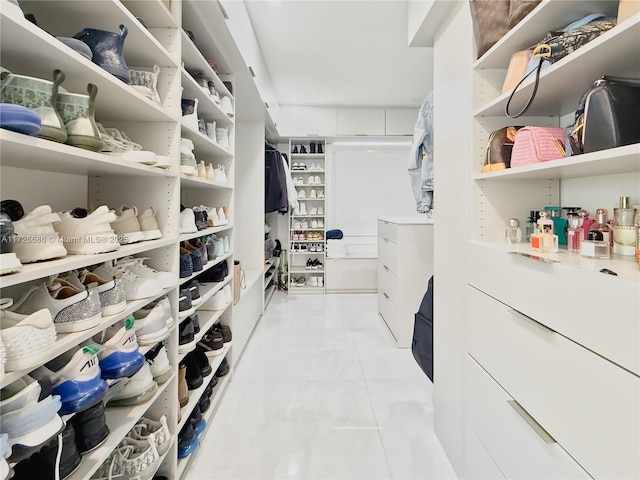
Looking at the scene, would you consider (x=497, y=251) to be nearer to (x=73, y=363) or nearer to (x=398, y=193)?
(x=73, y=363)

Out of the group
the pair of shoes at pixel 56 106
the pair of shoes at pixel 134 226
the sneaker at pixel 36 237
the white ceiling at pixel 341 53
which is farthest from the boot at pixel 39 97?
the white ceiling at pixel 341 53

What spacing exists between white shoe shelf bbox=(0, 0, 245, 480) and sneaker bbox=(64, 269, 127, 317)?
0.10 feet

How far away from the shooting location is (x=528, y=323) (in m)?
0.85

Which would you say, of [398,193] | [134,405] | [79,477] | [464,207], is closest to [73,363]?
[79,477]

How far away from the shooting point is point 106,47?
924 mm

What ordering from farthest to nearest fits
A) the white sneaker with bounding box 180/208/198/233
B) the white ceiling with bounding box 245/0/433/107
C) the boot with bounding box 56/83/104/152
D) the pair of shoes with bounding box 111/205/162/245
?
the white ceiling with bounding box 245/0/433/107, the white sneaker with bounding box 180/208/198/233, the pair of shoes with bounding box 111/205/162/245, the boot with bounding box 56/83/104/152

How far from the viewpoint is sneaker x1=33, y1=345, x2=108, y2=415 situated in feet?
2.38

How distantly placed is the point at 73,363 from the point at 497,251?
3.95 ft

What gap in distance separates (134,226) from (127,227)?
23mm

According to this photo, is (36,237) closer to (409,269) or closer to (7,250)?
(7,250)

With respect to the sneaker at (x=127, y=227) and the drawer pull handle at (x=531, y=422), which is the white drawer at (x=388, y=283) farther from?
the sneaker at (x=127, y=227)

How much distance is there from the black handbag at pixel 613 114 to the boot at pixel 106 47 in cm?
126

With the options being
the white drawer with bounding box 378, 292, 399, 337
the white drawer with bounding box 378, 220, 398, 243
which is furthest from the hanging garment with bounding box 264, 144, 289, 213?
the white drawer with bounding box 378, 292, 399, 337

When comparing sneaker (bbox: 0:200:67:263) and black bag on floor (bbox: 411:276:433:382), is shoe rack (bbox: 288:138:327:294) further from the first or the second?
sneaker (bbox: 0:200:67:263)
